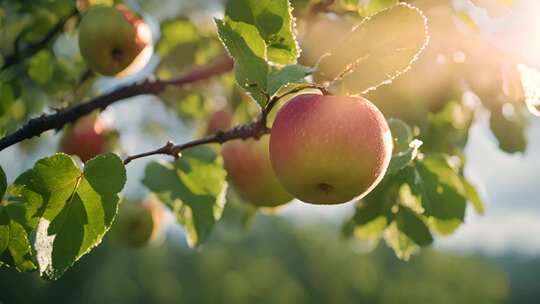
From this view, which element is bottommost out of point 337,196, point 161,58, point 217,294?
point 217,294

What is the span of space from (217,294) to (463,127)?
19.1 meters

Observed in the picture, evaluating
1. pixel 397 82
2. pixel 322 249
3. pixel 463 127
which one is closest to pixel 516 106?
pixel 463 127

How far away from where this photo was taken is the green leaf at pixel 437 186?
1.68 meters

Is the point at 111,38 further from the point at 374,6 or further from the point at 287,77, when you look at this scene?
the point at 287,77

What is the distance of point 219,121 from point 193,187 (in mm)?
822

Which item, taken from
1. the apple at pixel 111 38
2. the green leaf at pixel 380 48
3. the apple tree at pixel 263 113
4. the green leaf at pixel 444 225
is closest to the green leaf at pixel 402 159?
the apple tree at pixel 263 113

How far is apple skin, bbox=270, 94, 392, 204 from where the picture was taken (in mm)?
1184

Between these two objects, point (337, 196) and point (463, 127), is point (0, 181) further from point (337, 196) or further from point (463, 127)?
point (463, 127)

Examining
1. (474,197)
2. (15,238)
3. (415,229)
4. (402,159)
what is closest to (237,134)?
(402,159)

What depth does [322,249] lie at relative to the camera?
2311 centimetres

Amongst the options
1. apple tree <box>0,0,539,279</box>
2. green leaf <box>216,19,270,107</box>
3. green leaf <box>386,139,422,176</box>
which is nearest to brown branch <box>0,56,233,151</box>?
apple tree <box>0,0,539,279</box>

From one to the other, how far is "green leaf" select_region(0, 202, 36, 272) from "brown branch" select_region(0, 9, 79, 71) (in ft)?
3.37

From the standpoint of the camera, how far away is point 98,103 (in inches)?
72.1

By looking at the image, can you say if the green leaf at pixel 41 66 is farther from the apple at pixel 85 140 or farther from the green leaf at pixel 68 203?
the green leaf at pixel 68 203
